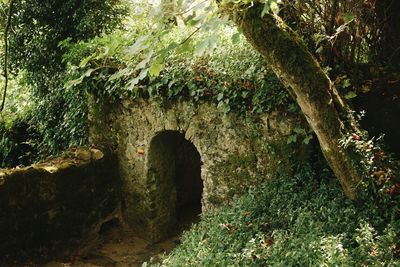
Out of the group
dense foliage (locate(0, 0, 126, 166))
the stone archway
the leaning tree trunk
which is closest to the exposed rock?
the stone archway

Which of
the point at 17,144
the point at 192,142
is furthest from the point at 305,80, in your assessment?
the point at 17,144

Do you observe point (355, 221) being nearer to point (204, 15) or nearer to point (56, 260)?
point (204, 15)

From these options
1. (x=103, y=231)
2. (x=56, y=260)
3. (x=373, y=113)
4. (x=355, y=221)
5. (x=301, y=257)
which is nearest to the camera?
(x=301, y=257)

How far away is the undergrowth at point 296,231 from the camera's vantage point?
3525 mm

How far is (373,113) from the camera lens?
5.08 m

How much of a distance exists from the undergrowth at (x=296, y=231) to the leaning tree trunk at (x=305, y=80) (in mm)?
371

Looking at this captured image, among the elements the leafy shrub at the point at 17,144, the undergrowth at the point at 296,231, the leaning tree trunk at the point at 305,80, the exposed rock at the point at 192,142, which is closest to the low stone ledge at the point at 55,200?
the exposed rock at the point at 192,142

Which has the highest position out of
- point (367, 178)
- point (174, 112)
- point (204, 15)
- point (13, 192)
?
point (174, 112)

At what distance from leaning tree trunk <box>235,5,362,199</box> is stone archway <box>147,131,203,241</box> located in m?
Answer: 3.42

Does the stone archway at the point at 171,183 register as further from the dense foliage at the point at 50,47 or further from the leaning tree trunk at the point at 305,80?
the leaning tree trunk at the point at 305,80

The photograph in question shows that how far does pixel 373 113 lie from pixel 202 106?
236 cm

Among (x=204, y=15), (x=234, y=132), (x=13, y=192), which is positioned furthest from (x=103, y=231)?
(x=204, y=15)

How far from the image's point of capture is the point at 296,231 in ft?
13.5

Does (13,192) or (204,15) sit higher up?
(13,192)
